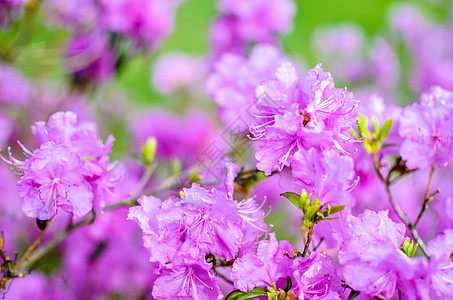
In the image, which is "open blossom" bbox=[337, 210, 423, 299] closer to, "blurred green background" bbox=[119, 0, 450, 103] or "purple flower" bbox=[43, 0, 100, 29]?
"purple flower" bbox=[43, 0, 100, 29]

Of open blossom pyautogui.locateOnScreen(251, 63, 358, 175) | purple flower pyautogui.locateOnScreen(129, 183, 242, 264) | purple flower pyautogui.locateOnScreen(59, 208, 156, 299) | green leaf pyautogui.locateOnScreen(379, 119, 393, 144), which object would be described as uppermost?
open blossom pyautogui.locateOnScreen(251, 63, 358, 175)

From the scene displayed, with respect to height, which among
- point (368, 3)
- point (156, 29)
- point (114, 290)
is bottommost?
point (368, 3)

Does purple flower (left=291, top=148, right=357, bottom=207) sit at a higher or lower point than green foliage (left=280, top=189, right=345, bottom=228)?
Result: higher

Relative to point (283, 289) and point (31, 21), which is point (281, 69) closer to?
point (283, 289)

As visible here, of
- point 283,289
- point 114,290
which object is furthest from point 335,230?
point 114,290

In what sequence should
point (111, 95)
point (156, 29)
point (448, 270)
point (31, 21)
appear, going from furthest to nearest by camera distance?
point (111, 95)
point (156, 29)
point (31, 21)
point (448, 270)

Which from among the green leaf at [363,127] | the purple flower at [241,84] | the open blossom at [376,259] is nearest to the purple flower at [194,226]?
the open blossom at [376,259]

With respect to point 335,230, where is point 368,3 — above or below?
below

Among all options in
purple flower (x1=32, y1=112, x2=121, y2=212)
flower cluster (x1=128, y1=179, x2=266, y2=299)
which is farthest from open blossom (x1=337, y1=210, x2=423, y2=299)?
purple flower (x1=32, y1=112, x2=121, y2=212)
